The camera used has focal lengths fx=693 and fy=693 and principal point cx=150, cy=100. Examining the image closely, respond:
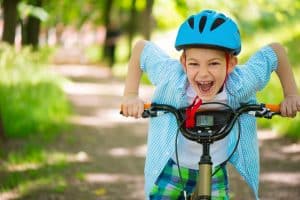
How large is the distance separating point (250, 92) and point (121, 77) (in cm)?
2059

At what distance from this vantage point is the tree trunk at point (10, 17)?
11.8 meters

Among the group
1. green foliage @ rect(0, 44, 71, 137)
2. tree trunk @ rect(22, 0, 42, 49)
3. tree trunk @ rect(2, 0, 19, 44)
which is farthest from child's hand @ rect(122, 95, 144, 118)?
tree trunk @ rect(22, 0, 42, 49)

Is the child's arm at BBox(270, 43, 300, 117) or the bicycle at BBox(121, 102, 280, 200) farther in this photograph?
the child's arm at BBox(270, 43, 300, 117)

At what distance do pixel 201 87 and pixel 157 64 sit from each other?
16.0 inches

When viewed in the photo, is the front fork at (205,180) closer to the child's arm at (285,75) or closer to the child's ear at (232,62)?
the child's ear at (232,62)

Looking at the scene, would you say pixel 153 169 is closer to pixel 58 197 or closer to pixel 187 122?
pixel 187 122

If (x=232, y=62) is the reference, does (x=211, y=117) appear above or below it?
below

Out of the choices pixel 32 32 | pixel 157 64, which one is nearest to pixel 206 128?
pixel 157 64

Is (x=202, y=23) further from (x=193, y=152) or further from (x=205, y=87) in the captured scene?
(x=193, y=152)

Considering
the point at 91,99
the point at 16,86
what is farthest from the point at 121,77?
the point at 16,86

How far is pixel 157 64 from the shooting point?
3.82m

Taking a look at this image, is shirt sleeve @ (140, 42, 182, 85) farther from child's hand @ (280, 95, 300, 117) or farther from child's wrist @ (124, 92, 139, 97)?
child's hand @ (280, 95, 300, 117)

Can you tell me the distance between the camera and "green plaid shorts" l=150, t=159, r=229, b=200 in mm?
3857

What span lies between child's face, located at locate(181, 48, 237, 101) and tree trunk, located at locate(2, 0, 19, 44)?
8621 mm
